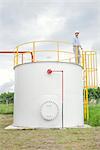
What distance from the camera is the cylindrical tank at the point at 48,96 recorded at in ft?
35.4

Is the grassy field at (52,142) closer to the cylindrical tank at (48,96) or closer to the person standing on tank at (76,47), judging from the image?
the cylindrical tank at (48,96)

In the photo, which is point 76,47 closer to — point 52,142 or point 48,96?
point 48,96

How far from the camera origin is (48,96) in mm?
10883

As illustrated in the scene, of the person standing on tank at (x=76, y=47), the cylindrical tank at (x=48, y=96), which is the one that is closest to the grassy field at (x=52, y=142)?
the cylindrical tank at (x=48, y=96)

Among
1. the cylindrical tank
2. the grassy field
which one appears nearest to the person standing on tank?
the cylindrical tank

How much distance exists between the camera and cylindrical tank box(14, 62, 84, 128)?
1080cm

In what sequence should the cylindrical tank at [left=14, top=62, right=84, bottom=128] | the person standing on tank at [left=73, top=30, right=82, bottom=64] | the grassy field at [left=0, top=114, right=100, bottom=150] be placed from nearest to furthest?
the grassy field at [left=0, top=114, right=100, bottom=150]
the cylindrical tank at [left=14, top=62, right=84, bottom=128]
the person standing on tank at [left=73, top=30, right=82, bottom=64]

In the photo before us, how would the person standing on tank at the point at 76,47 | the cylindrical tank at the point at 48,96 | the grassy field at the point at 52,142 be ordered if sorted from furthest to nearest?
1. the person standing on tank at the point at 76,47
2. the cylindrical tank at the point at 48,96
3. the grassy field at the point at 52,142

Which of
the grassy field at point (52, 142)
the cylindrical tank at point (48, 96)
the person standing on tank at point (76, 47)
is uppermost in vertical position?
the person standing on tank at point (76, 47)

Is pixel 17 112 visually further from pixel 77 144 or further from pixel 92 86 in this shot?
pixel 77 144

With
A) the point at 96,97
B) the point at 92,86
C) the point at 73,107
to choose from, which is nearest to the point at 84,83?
the point at 92,86

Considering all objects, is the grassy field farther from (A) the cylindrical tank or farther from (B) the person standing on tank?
(B) the person standing on tank

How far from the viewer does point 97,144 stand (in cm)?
733

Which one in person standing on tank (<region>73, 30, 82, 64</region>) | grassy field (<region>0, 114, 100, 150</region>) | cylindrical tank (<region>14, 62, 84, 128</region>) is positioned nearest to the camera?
grassy field (<region>0, 114, 100, 150</region>)
